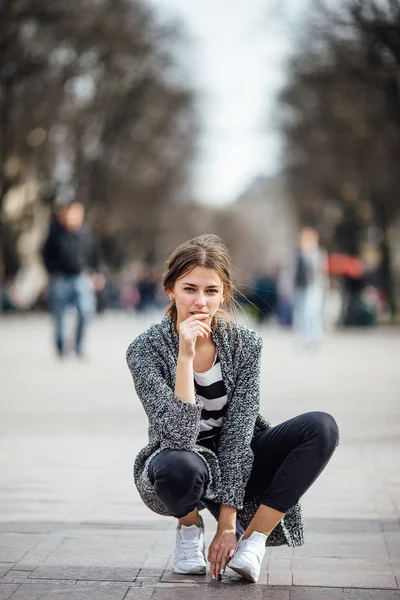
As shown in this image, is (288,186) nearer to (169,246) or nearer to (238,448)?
(169,246)

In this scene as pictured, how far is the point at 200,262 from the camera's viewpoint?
432 centimetres

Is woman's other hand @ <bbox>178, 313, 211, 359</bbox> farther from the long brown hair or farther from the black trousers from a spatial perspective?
the black trousers

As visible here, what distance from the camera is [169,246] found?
73688 mm

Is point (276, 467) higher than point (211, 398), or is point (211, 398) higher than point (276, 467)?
point (211, 398)

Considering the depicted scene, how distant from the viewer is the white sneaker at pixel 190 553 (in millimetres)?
4320

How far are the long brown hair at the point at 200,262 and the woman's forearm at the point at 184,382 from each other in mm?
310

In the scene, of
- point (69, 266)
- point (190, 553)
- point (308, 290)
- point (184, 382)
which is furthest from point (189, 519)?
point (308, 290)

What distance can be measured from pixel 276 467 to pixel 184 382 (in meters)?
0.54

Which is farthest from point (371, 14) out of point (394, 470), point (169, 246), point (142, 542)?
point (169, 246)

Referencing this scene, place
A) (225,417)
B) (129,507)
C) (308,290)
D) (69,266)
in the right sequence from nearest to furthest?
(225,417)
(129,507)
(69,266)
(308,290)

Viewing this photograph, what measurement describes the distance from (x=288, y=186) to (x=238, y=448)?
44523 millimetres

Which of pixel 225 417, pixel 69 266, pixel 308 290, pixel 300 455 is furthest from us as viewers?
pixel 308 290

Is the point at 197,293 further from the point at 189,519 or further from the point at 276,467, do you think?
the point at 189,519

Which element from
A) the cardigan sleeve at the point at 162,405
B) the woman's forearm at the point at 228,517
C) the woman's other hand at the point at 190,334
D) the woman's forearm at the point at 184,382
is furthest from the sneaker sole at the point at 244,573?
the woman's other hand at the point at 190,334
